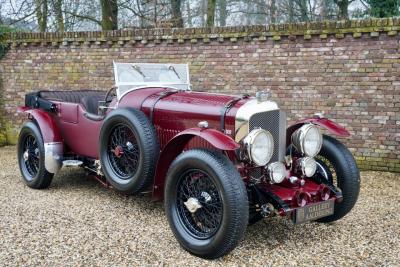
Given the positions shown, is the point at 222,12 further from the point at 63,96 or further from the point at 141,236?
the point at 141,236

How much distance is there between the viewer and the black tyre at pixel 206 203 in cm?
329

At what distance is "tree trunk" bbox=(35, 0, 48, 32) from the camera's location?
10205 mm

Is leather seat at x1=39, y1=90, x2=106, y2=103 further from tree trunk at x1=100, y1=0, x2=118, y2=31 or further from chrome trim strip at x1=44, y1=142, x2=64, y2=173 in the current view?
tree trunk at x1=100, y1=0, x2=118, y2=31

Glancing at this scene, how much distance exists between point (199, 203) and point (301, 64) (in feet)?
12.9

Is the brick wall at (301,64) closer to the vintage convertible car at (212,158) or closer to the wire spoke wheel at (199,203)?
the vintage convertible car at (212,158)

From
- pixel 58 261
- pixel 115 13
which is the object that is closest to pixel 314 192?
pixel 58 261

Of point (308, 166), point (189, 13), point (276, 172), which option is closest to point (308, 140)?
point (308, 166)

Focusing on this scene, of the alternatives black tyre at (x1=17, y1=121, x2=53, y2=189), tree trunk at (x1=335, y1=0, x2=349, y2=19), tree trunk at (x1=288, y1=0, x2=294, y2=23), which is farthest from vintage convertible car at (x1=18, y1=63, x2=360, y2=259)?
tree trunk at (x1=288, y1=0, x2=294, y2=23)

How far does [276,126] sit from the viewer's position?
13.3 ft

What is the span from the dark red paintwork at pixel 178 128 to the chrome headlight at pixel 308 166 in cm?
10

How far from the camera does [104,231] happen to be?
410 centimetres

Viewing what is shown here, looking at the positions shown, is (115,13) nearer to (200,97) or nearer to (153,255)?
(200,97)

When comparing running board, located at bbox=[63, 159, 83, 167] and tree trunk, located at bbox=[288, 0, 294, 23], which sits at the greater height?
tree trunk, located at bbox=[288, 0, 294, 23]

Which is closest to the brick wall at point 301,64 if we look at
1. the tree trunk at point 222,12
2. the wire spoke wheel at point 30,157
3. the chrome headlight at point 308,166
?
the wire spoke wheel at point 30,157
